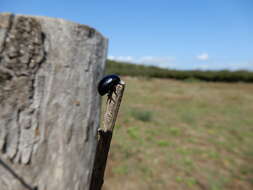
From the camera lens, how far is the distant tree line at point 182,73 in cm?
922

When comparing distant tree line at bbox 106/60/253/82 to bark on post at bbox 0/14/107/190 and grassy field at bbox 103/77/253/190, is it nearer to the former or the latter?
grassy field at bbox 103/77/253/190

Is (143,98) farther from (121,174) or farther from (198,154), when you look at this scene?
(121,174)

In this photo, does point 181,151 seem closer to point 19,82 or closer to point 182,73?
point 19,82

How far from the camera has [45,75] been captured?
387mm

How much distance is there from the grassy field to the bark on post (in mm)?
1403

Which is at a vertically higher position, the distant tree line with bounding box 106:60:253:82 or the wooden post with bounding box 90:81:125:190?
the distant tree line with bounding box 106:60:253:82

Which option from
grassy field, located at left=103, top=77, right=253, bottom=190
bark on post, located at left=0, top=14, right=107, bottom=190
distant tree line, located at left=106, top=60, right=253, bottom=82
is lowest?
grassy field, located at left=103, top=77, right=253, bottom=190

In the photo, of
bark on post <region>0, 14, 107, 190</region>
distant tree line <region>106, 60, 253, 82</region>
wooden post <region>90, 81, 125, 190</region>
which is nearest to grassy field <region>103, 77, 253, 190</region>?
bark on post <region>0, 14, 107, 190</region>

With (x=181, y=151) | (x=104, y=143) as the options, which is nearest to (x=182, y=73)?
(x=181, y=151)

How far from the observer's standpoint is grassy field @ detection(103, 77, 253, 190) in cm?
182

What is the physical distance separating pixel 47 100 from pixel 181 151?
7.34 ft

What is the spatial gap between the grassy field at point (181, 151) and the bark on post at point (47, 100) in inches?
55.2

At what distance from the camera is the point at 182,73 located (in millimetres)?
9797

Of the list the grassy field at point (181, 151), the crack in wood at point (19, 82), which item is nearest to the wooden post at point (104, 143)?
the crack in wood at point (19, 82)
